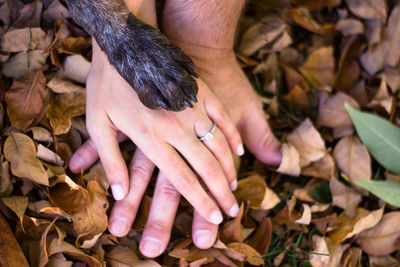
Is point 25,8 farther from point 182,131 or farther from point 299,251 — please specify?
point 299,251

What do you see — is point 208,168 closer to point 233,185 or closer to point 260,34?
point 233,185

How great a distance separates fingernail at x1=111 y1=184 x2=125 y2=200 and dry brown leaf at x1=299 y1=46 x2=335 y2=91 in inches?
33.2

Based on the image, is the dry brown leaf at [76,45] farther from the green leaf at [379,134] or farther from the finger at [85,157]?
the green leaf at [379,134]

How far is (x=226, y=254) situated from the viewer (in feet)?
4.20

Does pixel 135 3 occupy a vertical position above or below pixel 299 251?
above

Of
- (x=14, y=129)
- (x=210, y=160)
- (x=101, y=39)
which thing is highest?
(x=101, y=39)

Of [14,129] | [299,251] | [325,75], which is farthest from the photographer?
[325,75]

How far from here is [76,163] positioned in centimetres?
126

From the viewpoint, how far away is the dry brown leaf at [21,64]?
4.32 feet

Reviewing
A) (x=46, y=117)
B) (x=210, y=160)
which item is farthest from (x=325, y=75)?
(x=46, y=117)

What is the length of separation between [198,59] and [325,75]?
1.81 ft

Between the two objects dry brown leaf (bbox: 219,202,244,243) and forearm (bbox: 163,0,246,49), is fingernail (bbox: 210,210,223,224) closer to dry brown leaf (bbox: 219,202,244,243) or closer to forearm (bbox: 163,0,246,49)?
dry brown leaf (bbox: 219,202,244,243)

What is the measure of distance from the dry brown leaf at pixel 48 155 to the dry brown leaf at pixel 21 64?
28 cm

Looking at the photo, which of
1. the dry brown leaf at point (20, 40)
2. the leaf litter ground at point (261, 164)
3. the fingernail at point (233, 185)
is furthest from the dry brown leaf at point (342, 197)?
the dry brown leaf at point (20, 40)
